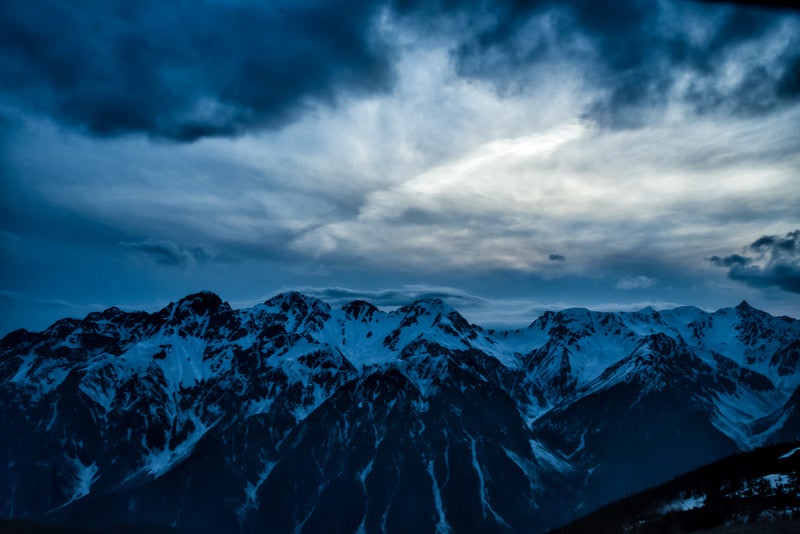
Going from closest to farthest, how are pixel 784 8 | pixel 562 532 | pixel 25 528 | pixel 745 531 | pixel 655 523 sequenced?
pixel 784 8, pixel 745 531, pixel 655 523, pixel 562 532, pixel 25 528

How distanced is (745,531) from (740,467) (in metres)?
14.8

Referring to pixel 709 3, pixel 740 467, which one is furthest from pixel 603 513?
pixel 709 3

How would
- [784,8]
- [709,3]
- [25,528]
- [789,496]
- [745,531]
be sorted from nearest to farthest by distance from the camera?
1. [784,8]
2. [709,3]
3. [745,531]
4. [789,496]
5. [25,528]

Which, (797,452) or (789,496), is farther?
(797,452)

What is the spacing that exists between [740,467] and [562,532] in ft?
34.2

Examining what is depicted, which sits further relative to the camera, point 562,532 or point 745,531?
point 562,532

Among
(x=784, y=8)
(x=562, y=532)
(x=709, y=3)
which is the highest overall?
Answer: (x=709, y=3)

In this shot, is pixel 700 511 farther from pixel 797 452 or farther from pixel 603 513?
pixel 797 452

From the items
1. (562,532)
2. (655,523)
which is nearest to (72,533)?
(562,532)

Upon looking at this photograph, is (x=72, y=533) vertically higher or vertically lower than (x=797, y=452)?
lower

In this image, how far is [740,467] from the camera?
33.0m

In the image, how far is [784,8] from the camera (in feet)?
28.3

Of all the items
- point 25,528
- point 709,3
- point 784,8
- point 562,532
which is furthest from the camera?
point 25,528

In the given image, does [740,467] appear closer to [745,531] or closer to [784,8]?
[745,531]
